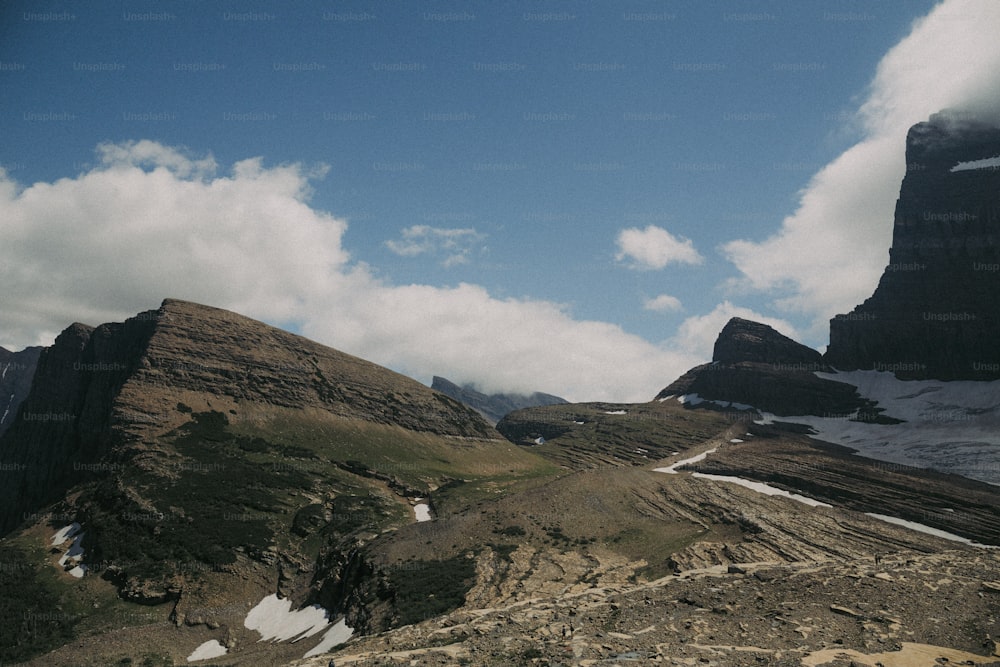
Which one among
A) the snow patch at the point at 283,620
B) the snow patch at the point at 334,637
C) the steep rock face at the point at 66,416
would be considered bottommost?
the snow patch at the point at 283,620

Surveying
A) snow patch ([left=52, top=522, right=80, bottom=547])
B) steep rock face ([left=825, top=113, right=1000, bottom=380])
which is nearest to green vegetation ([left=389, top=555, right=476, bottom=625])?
snow patch ([left=52, top=522, right=80, bottom=547])

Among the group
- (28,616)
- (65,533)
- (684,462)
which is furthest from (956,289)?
(65,533)

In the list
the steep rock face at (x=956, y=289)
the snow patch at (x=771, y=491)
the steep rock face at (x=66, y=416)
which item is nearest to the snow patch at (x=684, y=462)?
the snow patch at (x=771, y=491)

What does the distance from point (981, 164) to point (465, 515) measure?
25078 centimetres

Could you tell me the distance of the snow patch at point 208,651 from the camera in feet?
153

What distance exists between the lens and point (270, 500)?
85562 mm

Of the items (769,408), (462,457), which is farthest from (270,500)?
(769,408)

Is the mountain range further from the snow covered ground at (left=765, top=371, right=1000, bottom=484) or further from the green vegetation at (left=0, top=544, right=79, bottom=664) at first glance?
the snow covered ground at (left=765, top=371, right=1000, bottom=484)

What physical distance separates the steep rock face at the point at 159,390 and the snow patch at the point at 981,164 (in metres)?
218

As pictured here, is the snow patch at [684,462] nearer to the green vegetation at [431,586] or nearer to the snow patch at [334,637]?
the green vegetation at [431,586]

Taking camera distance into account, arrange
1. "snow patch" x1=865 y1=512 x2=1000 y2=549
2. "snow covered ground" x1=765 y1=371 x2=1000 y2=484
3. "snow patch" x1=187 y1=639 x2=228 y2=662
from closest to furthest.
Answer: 1. "snow patch" x1=187 y1=639 x2=228 y2=662
2. "snow patch" x1=865 y1=512 x2=1000 y2=549
3. "snow covered ground" x1=765 y1=371 x2=1000 y2=484

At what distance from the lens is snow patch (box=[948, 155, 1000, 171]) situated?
189m

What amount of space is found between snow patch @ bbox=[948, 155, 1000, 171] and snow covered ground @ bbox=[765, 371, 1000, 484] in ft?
291

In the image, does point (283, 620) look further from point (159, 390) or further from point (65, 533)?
point (159, 390)
